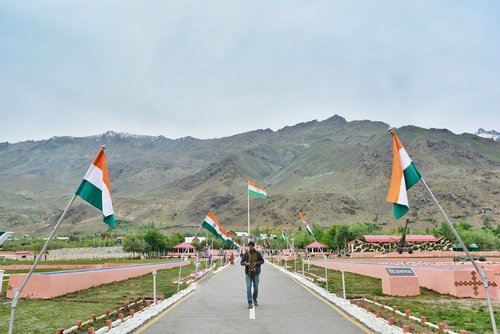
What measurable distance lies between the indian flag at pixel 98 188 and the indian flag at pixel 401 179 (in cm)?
572

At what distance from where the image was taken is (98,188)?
911 centimetres

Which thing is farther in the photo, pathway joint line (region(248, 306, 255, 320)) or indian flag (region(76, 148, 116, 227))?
pathway joint line (region(248, 306, 255, 320))

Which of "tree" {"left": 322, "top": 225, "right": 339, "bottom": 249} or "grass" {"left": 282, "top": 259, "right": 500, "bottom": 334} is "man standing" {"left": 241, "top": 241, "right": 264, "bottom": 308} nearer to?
"grass" {"left": 282, "top": 259, "right": 500, "bottom": 334}

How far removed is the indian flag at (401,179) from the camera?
9062 millimetres

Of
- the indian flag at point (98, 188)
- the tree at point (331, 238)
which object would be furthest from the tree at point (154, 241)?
the indian flag at point (98, 188)

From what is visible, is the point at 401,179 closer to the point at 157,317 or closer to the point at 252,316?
the point at 252,316

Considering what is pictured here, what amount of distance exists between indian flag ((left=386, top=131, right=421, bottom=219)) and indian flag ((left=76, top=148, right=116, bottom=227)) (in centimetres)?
572

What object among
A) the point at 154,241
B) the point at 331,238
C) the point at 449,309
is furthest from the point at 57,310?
the point at 331,238

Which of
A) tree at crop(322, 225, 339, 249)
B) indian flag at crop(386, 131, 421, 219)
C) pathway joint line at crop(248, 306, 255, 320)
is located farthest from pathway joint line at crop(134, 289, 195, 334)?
tree at crop(322, 225, 339, 249)

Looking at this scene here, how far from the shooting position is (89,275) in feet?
72.6

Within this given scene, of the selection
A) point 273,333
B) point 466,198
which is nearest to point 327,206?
point 466,198

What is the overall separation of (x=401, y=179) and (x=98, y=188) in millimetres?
6154

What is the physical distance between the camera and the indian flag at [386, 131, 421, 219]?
9062 millimetres

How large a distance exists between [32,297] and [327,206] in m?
167
